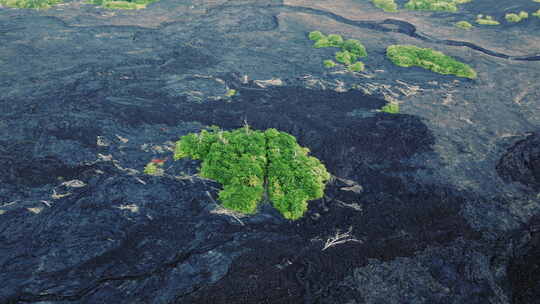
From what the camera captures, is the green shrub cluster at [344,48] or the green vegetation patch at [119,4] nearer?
the green shrub cluster at [344,48]

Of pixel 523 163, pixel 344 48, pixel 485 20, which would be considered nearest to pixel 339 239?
pixel 523 163

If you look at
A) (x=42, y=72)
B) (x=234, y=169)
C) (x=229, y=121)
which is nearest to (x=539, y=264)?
(x=234, y=169)

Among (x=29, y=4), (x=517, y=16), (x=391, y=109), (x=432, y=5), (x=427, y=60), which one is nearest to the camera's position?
(x=391, y=109)

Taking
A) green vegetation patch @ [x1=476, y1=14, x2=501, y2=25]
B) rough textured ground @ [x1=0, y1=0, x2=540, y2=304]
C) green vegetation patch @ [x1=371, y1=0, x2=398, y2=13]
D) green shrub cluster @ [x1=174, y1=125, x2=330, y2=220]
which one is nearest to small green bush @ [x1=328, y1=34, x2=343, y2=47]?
rough textured ground @ [x1=0, y1=0, x2=540, y2=304]

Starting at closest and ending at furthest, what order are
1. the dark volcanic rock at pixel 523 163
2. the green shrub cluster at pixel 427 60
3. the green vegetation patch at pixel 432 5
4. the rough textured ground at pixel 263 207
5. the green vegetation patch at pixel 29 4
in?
the rough textured ground at pixel 263 207, the dark volcanic rock at pixel 523 163, the green shrub cluster at pixel 427 60, the green vegetation patch at pixel 29 4, the green vegetation patch at pixel 432 5

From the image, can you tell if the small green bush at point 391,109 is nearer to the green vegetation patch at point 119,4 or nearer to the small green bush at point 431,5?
the small green bush at point 431,5

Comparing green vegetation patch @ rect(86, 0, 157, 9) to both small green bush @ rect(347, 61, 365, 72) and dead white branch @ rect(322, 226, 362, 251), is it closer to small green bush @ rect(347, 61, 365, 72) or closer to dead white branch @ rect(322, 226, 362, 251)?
small green bush @ rect(347, 61, 365, 72)

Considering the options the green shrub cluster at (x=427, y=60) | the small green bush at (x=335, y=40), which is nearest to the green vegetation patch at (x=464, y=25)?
the green shrub cluster at (x=427, y=60)

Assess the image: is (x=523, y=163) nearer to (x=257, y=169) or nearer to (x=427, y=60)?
(x=257, y=169)
